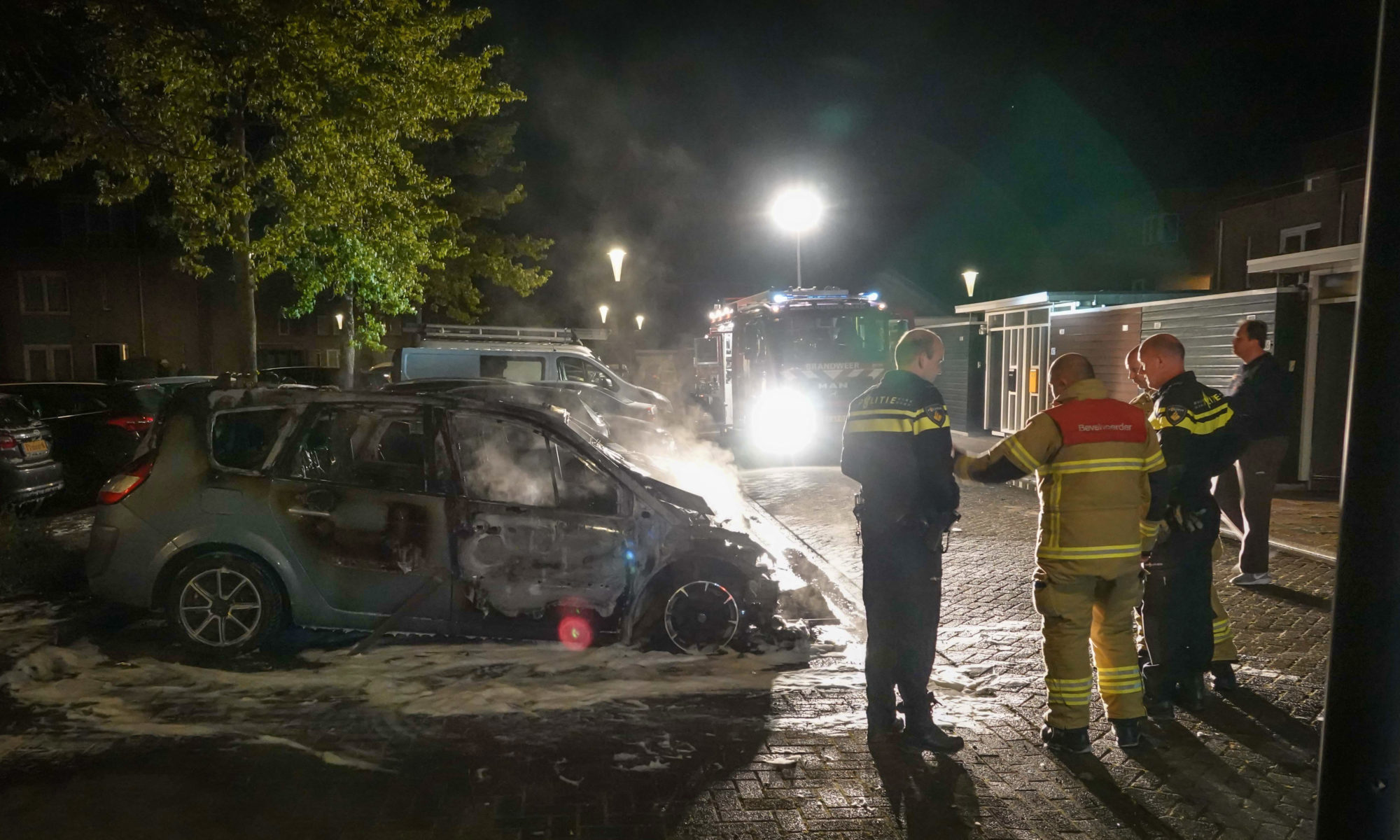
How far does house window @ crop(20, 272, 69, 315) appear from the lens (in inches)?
1433

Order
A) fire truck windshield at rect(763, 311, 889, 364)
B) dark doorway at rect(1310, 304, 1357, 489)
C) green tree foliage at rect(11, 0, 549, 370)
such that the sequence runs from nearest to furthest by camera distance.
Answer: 1. green tree foliage at rect(11, 0, 549, 370)
2. dark doorway at rect(1310, 304, 1357, 489)
3. fire truck windshield at rect(763, 311, 889, 364)

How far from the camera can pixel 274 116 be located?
42.9ft

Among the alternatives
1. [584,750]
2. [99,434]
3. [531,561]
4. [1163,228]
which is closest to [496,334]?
[99,434]

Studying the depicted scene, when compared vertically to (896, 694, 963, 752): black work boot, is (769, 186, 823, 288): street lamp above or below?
above

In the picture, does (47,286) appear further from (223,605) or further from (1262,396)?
(1262,396)

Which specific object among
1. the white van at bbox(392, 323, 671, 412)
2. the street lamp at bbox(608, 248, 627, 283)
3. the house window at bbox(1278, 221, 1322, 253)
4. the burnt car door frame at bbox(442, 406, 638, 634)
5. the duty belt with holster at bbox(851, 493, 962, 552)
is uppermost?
the house window at bbox(1278, 221, 1322, 253)

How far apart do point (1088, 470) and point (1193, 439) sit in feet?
3.27

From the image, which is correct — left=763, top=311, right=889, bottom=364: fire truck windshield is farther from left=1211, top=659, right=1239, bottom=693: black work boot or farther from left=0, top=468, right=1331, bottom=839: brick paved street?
left=1211, top=659, right=1239, bottom=693: black work boot

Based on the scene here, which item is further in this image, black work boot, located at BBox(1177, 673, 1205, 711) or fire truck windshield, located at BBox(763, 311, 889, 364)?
fire truck windshield, located at BBox(763, 311, 889, 364)

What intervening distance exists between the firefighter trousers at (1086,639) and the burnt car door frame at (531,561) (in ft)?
7.63

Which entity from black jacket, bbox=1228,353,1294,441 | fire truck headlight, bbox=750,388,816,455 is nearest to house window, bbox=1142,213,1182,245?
fire truck headlight, bbox=750,388,816,455

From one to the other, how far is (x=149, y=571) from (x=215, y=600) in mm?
419

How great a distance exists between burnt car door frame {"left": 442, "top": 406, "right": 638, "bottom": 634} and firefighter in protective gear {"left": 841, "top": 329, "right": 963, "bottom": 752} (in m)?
1.62

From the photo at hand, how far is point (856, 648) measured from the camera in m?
5.98
